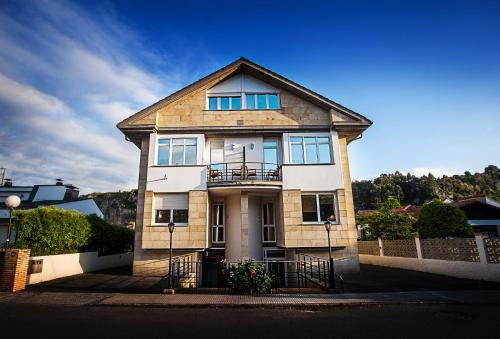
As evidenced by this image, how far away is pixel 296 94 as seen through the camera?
16.6 m

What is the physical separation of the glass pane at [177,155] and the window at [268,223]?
5.78 m

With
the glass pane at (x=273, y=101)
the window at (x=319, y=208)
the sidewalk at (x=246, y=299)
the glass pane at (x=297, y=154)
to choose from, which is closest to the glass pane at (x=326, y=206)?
the window at (x=319, y=208)

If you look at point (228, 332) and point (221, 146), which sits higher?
point (221, 146)

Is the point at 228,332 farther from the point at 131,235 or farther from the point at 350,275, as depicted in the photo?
the point at 131,235

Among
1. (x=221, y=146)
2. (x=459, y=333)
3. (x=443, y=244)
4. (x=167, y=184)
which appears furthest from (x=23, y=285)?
(x=443, y=244)

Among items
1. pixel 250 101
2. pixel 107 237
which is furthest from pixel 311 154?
pixel 107 237

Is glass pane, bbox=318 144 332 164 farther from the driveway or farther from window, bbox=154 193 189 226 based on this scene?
window, bbox=154 193 189 226

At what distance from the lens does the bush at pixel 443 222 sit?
15.1 meters

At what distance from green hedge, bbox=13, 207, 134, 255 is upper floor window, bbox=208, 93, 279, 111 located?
385 inches

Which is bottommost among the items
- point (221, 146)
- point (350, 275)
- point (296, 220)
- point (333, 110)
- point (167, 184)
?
point (350, 275)

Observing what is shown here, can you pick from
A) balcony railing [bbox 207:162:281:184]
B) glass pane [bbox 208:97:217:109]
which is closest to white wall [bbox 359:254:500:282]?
balcony railing [bbox 207:162:281:184]

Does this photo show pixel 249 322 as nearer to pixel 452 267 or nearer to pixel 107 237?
pixel 452 267

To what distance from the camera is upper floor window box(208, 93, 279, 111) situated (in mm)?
16516

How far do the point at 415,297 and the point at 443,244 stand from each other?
7.10 metres
